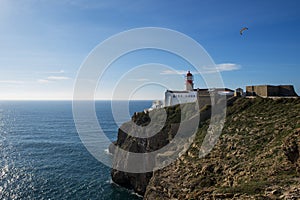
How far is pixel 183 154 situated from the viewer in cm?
3491

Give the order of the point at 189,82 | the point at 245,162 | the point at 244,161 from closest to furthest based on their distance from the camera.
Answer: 1. the point at 245,162
2. the point at 244,161
3. the point at 189,82

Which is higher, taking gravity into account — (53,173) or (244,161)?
(244,161)

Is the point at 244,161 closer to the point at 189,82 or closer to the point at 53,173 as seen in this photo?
the point at 189,82

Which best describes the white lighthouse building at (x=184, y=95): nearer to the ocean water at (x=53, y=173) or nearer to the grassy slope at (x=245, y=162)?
the grassy slope at (x=245, y=162)

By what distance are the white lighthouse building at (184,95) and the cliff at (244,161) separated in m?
13.3

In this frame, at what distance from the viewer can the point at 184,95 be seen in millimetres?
58031

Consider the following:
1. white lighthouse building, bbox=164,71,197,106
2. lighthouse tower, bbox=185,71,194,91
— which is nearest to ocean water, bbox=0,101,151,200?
white lighthouse building, bbox=164,71,197,106

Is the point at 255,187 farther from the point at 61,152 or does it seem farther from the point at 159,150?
the point at 61,152

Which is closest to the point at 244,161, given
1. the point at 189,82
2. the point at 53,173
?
the point at 189,82

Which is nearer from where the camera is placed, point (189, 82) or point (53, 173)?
point (53, 173)

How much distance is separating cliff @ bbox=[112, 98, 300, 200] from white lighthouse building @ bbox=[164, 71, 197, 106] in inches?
525

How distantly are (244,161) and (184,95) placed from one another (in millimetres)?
33570

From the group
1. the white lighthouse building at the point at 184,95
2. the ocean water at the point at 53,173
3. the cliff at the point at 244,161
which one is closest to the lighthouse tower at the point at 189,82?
the white lighthouse building at the point at 184,95

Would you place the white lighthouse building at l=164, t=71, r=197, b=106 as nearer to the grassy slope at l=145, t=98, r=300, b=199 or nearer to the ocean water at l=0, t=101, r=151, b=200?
the grassy slope at l=145, t=98, r=300, b=199
